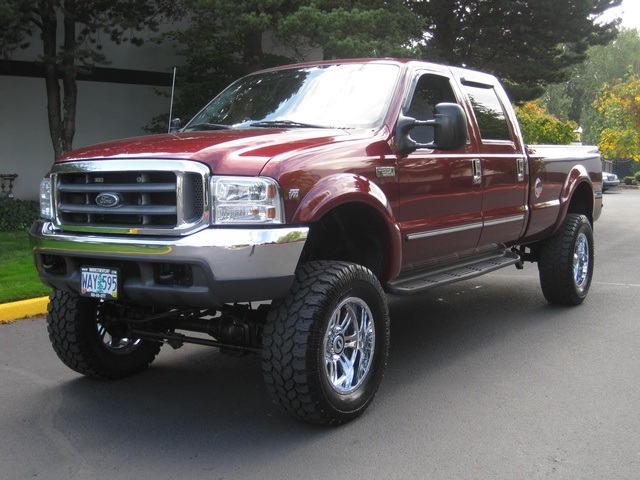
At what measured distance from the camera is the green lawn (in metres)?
7.29

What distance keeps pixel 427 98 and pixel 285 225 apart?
221cm

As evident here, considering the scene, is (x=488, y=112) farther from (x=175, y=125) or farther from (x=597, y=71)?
(x=597, y=71)

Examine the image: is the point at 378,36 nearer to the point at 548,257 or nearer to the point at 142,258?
the point at 548,257

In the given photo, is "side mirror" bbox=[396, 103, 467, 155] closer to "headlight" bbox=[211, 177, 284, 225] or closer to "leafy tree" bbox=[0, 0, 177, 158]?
"headlight" bbox=[211, 177, 284, 225]

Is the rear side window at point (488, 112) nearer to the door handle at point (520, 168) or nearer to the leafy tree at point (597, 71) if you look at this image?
the door handle at point (520, 168)

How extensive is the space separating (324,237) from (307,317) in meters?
0.93

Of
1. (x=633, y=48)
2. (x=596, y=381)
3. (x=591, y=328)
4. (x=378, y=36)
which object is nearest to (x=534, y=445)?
(x=596, y=381)

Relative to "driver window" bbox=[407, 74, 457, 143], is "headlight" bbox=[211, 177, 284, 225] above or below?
below

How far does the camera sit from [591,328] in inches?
258

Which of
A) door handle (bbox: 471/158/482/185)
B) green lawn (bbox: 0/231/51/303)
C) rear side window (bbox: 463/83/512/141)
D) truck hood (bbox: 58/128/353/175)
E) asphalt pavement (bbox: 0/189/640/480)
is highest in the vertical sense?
rear side window (bbox: 463/83/512/141)

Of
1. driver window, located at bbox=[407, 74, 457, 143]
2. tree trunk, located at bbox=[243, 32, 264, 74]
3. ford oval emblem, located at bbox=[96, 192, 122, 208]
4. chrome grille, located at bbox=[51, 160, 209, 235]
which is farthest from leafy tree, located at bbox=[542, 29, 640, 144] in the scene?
ford oval emblem, located at bbox=[96, 192, 122, 208]

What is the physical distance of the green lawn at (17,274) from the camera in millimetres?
7289

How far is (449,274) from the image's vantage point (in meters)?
5.56

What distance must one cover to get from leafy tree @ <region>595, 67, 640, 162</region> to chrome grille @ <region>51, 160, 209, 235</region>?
1530 inches
